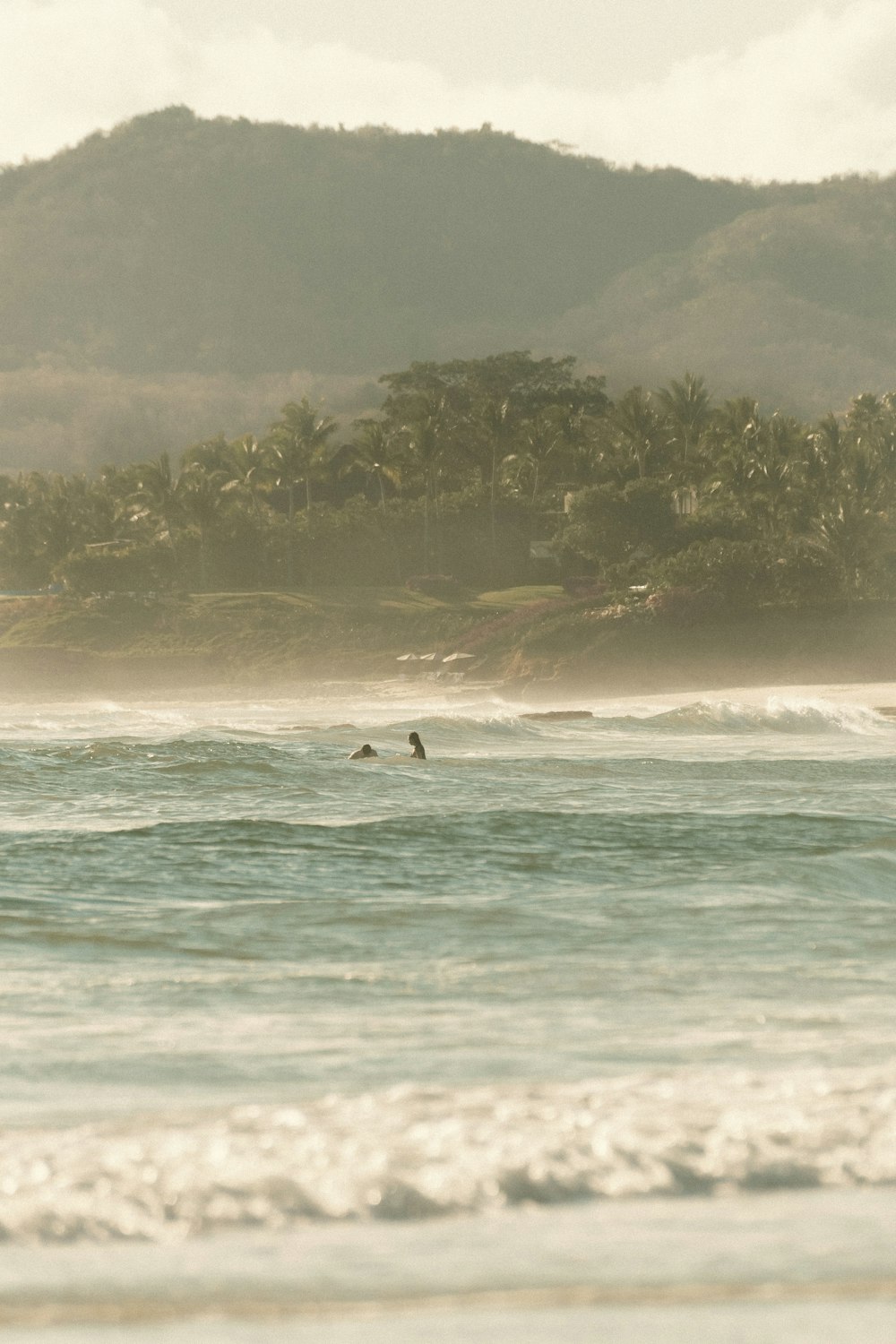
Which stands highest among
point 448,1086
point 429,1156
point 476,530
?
point 476,530

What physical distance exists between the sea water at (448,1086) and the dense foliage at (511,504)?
58.0m

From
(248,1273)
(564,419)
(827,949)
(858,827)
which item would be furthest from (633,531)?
(248,1273)

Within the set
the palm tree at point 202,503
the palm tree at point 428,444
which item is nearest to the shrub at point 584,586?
the palm tree at point 428,444

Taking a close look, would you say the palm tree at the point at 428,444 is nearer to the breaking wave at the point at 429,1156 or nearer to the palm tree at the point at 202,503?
the palm tree at the point at 202,503

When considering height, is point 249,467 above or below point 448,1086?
above

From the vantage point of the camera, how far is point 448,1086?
5695 millimetres

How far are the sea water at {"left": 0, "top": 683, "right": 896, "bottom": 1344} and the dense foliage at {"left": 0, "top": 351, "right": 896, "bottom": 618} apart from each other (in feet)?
190

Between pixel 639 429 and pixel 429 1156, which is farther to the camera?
pixel 639 429

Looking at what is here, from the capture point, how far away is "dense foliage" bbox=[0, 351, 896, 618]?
73.6 metres

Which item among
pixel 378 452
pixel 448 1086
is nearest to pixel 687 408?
pixel 378 452

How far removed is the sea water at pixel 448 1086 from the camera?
374cm

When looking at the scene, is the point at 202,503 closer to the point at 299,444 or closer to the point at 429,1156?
the point at 299,444

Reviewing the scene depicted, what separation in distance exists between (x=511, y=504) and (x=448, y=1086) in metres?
90.1

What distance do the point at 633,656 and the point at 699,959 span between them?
5923 cm
